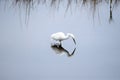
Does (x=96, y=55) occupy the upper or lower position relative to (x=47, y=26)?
lower

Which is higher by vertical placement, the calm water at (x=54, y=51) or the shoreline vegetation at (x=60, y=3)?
the shoreline vegetation at (x=60, y=3)

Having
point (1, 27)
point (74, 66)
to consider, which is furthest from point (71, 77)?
point (1, 27)

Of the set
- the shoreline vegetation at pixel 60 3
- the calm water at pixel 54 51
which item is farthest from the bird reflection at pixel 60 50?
the shoreline vegetation at pixel 60 3

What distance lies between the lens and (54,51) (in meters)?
1.49

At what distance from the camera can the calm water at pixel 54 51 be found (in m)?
1.45

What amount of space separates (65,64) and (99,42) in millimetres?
271

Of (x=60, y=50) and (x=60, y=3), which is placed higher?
(x=60, y=3)

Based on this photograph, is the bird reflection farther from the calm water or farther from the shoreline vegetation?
the shoreline vegetation

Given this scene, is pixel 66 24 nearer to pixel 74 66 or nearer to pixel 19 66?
pixel 74 66

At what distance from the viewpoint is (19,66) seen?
1.50 metres

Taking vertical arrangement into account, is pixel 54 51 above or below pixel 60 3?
below

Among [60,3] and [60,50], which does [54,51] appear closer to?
[60,50]

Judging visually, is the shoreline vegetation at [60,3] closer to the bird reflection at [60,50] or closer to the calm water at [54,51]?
the calm water at [54,51]

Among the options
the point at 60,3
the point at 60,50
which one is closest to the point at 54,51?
the point at 60,50
